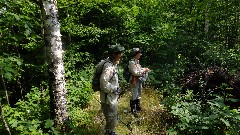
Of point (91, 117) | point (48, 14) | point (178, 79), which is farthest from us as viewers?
point (178, 79)

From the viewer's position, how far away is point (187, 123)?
551cm

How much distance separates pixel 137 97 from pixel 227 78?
317 cm

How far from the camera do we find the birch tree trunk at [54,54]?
516 cm

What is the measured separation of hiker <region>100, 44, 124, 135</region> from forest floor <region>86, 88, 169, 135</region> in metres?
0.47

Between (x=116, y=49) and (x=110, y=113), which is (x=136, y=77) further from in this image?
(x=116, y=49)

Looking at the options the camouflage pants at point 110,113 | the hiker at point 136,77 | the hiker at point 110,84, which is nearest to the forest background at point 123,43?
the hiker at point 136,77

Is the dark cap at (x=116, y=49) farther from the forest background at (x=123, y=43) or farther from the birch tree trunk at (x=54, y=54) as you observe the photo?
the forest background at (x=123, y=43)

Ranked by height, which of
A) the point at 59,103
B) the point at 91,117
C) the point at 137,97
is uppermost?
the point at 59,103

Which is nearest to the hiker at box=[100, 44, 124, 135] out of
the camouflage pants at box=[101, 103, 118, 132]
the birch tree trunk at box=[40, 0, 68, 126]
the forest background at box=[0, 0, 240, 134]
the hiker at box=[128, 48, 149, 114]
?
the camouflage pants at box=[101, 103, 118, 132]

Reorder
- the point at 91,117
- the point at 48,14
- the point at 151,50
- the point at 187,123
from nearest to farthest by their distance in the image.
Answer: the point at 48,14 → the point at 187,123 → the point at 91,117 → the point at 151,50

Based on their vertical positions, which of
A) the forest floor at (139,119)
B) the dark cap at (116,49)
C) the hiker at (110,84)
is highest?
the dark cap at (116,49)

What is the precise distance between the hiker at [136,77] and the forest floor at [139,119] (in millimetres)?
321

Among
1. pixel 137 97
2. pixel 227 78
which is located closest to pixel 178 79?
pixel 227 78

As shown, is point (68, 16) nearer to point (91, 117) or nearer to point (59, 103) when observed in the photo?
point (91, 117)
